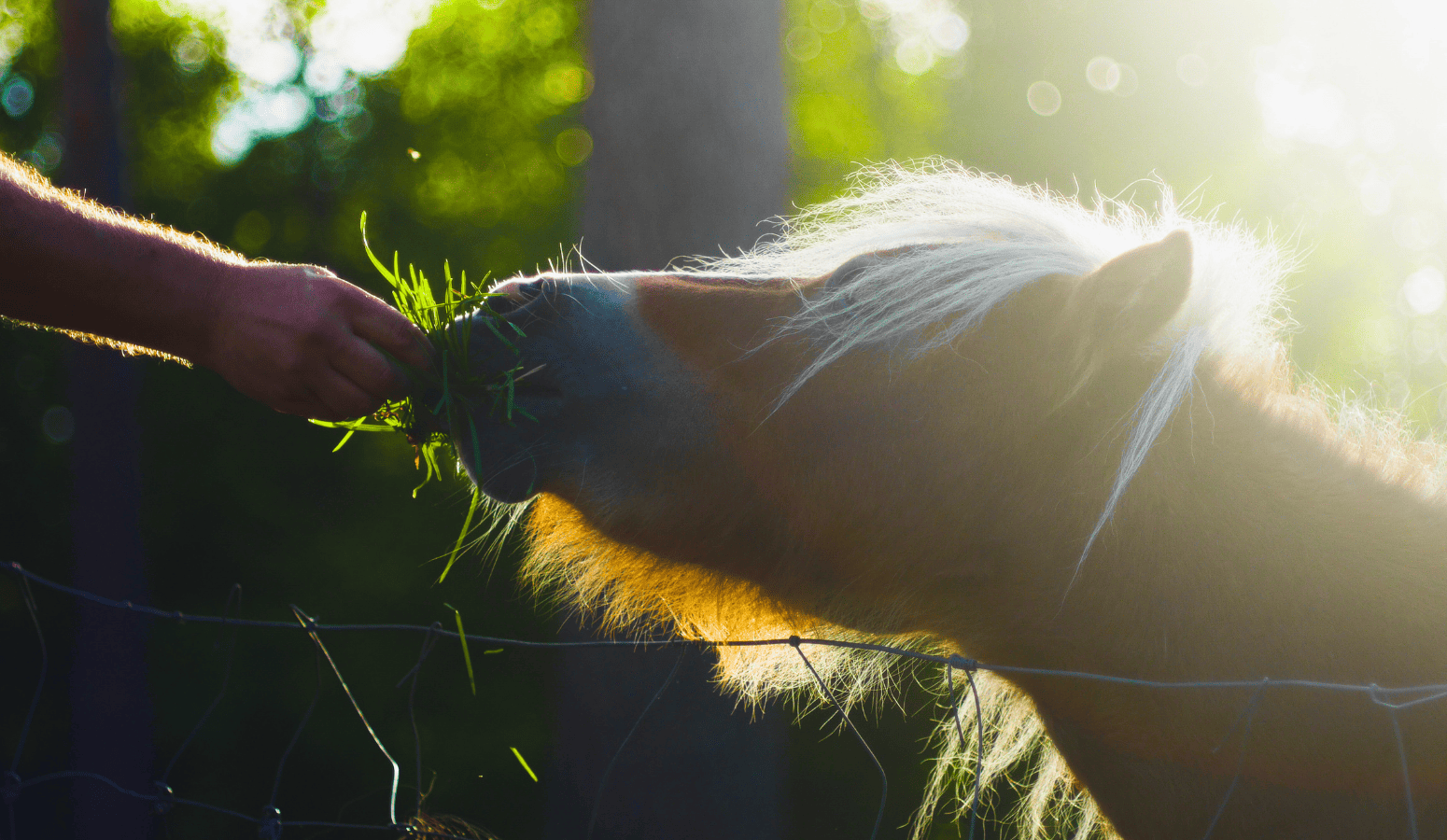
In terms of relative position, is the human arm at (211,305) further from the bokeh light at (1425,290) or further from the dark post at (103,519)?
the bokeh light at (1425,290)

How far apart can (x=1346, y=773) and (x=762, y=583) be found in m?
1.05

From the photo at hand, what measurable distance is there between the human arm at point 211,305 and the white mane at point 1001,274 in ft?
2.73

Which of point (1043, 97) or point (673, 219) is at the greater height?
point (1043, 97)

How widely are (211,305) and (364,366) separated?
352mm

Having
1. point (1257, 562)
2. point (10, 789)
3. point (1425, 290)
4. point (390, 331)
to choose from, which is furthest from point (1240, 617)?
point (1425, 290)

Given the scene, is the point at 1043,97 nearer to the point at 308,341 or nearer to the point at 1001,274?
the point at 1001,274

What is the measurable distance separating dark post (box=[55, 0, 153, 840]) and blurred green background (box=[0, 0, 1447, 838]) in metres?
0.75

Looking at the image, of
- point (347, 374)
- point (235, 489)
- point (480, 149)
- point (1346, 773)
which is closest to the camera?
point (1346, 773)

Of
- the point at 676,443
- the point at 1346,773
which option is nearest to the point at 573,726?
the point at 676,443

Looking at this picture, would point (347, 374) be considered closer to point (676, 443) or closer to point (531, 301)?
point (531, 301)

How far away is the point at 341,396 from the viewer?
63.2 inches

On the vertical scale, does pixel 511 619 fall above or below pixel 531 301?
below

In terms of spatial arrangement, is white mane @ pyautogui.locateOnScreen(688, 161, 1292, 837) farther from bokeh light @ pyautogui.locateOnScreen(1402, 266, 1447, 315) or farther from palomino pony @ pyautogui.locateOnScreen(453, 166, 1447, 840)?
bokeh light @ pyautogui.locateOnScreen(1402, 266, 1447, 315)

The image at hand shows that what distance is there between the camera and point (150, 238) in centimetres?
168
